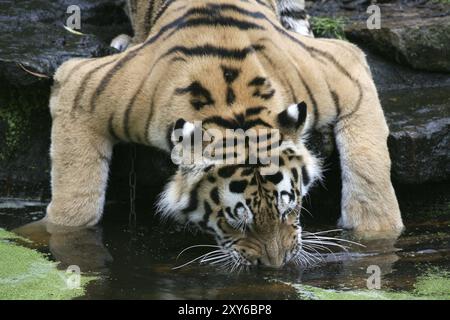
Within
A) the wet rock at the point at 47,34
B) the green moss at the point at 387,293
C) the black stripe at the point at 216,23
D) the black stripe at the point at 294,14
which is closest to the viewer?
the green moss at the point at 387,293

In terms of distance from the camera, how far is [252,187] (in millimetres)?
4625

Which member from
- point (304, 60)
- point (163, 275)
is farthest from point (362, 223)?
point (163, 275)

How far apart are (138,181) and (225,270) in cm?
136

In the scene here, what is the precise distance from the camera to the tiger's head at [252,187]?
15.2 ft

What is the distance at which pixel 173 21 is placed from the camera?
572 cm

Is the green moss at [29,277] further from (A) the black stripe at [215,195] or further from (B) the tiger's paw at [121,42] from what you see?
(B) the tiger's paw at [121,42]

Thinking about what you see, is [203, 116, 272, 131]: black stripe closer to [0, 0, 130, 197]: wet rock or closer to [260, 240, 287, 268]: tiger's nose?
[260, 240, 287, 268]: tiger's nose

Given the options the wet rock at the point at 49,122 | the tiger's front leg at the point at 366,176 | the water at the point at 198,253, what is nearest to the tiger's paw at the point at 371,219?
the tiger's front leg at the point at 366,176

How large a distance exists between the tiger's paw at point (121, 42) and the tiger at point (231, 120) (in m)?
1.06

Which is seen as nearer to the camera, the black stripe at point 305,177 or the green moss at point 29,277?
the green moss at point 29,277

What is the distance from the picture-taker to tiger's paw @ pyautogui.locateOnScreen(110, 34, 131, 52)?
720 cm

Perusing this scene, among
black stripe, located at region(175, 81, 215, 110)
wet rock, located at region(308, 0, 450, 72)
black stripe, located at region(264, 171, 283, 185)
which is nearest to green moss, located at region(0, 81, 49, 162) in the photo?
black stripe, located at region(175, 81, 215, 110)

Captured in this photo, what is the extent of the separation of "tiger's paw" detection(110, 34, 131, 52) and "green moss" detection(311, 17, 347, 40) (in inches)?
66.3
